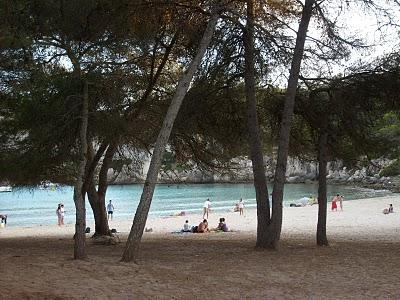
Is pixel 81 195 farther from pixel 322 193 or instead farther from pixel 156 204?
pixel 156 204

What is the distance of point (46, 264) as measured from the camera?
8.30m

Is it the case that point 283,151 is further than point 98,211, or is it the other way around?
point 98,211

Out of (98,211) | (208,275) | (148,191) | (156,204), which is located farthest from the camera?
(156,204)

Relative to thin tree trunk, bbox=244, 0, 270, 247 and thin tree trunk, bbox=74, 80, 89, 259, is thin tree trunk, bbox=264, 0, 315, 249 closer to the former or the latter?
thin tree trunk, bbox=244, 0, 270, 247

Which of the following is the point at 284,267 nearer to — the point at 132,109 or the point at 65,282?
the point at 65,282

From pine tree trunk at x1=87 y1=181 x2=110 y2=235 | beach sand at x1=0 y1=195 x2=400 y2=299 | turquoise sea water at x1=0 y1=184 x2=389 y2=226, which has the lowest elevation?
turquoise sea water at x1=0 y1=184 x2=389 y2=226

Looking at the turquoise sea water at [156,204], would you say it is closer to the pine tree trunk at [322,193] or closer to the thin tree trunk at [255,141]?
the pine tree trunk at [322,193]

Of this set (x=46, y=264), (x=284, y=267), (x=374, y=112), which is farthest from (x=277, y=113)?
(x=46, y=264)

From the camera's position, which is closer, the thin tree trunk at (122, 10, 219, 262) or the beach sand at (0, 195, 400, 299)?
the beach sand at (0, 195, 400, 299)

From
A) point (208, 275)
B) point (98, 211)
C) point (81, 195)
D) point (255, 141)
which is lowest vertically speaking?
point (208, 275)

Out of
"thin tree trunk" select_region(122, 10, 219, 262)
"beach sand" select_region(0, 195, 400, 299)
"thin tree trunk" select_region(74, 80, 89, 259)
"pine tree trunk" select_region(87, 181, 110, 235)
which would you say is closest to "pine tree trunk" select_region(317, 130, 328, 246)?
"beach sand" select_region(0, 195, 400, 299)

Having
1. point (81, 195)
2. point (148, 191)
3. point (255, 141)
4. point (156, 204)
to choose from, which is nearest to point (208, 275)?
point (148, 191)

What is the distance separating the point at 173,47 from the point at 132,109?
77.5 inches

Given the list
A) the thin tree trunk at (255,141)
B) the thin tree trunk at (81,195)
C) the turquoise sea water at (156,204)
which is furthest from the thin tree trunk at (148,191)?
the turquoise sea water at (156,204)
